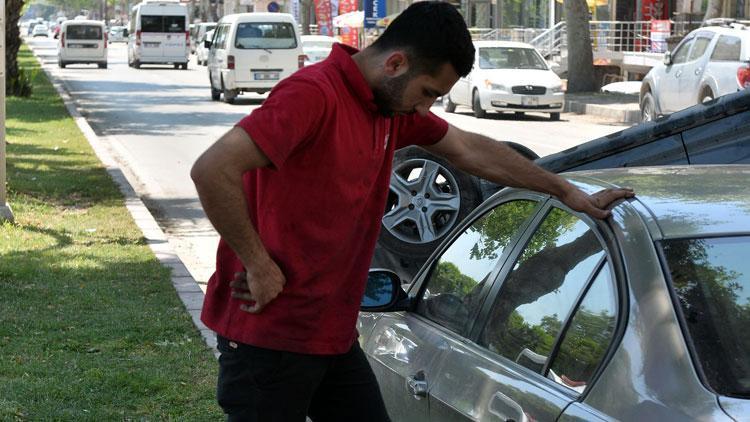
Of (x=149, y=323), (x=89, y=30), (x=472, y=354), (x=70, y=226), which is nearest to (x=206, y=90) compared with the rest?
(x=89, y=30)

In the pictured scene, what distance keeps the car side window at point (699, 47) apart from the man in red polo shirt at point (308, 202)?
1776 centimetres

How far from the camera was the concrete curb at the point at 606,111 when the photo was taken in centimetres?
2659

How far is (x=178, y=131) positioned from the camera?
24125 mm

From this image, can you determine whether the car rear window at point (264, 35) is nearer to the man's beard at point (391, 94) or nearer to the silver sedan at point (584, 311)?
the silver sedan at point (584, 311)

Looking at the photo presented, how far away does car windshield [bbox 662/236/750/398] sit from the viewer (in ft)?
9.70

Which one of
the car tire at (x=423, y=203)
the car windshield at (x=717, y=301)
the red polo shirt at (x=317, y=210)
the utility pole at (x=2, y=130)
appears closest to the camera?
the car windshield at (x=717, y=301)

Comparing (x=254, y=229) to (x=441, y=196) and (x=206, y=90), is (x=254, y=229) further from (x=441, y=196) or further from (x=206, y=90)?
(x=206, y=90)

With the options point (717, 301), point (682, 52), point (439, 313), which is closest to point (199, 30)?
point (682, 52)

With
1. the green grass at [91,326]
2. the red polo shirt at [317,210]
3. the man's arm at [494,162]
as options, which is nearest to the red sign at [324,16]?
the green grass at [91,326]

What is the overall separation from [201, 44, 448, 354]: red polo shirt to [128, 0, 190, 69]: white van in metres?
52.6

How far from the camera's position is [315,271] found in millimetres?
3461

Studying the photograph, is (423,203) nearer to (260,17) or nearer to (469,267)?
(469,267)

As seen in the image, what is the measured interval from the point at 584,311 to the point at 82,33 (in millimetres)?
53287

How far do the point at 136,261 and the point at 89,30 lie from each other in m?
46.8
